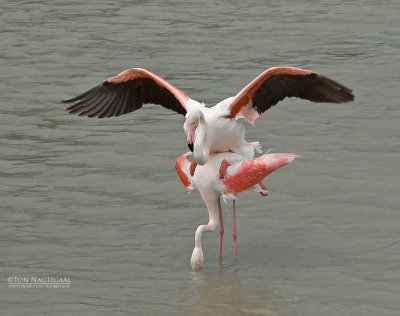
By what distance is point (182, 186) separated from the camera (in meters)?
10.8

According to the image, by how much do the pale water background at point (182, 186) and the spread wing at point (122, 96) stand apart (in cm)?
108

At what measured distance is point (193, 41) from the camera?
16578 mm

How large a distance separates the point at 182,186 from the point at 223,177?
6.70ft

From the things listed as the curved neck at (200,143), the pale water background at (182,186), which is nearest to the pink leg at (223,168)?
the curved neck at (200,143)

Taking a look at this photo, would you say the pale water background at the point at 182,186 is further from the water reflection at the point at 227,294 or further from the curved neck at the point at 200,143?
the curved neck at the point at 200,143

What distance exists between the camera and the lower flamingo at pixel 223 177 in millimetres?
8602

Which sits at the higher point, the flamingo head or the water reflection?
the flamingo head

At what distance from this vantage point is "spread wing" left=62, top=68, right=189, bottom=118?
9.69m

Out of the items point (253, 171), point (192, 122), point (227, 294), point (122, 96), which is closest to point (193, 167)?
point (253, 171)

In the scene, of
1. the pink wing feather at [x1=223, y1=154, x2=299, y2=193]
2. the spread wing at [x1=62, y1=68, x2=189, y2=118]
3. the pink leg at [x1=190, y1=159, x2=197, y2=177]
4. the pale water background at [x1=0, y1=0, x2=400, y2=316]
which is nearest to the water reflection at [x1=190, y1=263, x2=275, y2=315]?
the pale water background at [x1=0, y1=0, x2=400, y2=316]

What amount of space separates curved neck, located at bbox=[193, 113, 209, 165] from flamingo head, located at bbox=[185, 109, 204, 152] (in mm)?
41

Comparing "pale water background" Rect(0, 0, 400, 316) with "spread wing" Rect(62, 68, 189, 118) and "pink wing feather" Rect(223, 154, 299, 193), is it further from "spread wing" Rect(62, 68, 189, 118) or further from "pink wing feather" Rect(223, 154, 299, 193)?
"spread wing" Rect(62, 68, 189, 118)

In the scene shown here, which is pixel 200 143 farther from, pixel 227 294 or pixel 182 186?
pixel 182 186

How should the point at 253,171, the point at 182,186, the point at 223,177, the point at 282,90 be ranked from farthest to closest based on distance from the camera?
1. the point at 182,186
2. the point at 282,90
3. the point at 223,177
4. the point at 253,171
